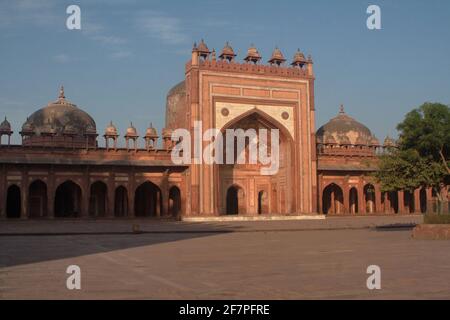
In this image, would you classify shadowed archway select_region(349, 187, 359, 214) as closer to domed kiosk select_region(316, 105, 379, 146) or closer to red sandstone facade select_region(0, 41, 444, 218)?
red sandstone facade select_region(0, 41, 444, 218)

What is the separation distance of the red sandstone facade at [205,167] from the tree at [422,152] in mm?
15409

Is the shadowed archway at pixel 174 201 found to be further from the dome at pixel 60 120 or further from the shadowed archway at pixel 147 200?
the dome at pixel 60 120

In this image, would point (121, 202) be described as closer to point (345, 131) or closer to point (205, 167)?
point (205, 167)

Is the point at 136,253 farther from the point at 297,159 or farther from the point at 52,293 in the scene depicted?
the point at 297,159

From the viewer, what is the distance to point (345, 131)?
46.4 m

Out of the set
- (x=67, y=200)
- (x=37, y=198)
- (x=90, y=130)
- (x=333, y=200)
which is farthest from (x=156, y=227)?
(x=333, y=200)

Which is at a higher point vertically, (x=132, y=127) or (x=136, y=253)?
(x=132, y=127)

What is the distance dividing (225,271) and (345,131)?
39306mm

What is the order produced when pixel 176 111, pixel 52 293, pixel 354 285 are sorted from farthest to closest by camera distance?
1. pixel 176 111
2. pixel 354 285
3. pixel 52 293

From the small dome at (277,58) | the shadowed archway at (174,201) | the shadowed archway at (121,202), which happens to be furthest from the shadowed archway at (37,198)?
the small dome at (277,58)

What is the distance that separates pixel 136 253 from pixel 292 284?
5.59 metres

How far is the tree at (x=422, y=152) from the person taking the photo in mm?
17938

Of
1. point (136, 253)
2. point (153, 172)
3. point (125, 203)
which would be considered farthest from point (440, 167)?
point (125, 203)
